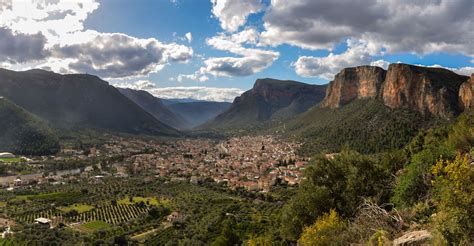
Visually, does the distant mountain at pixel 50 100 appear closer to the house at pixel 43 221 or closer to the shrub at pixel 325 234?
the house at pixel 43 221

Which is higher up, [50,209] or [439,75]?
[439,75]

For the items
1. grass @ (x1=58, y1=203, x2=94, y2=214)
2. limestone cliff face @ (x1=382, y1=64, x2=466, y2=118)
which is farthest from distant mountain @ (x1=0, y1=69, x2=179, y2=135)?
limestone cliff face @ (x1=382, y1=64, x2=466, y2=118)

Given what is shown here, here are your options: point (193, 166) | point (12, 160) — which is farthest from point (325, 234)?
point (12, 160)

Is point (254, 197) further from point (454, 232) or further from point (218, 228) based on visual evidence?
point (454, 232)

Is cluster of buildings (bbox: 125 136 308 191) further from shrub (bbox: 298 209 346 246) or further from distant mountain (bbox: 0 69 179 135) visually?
distant mountain (bbox: 0 69 179 135)

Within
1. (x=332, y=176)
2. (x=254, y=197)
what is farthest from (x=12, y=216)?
(x=332, y=176)

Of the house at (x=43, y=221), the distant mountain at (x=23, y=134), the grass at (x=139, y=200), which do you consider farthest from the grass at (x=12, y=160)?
the house at (x=43, y=221)
